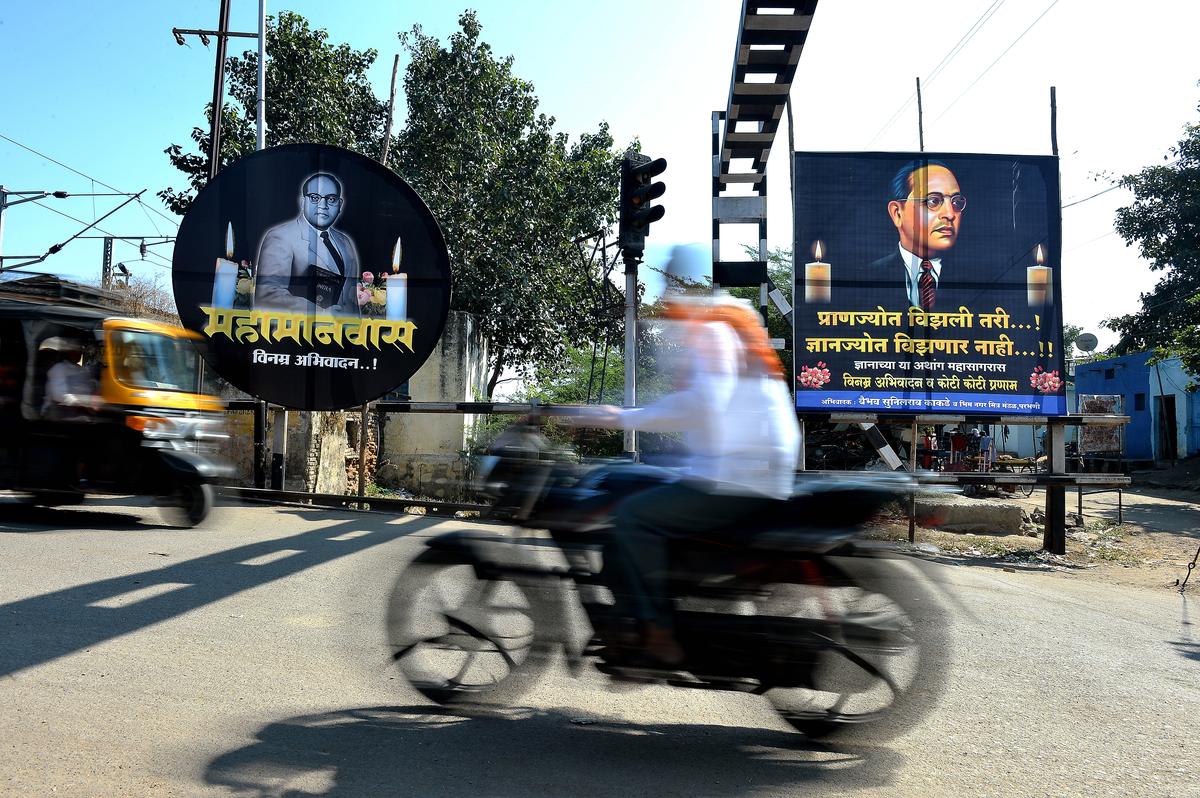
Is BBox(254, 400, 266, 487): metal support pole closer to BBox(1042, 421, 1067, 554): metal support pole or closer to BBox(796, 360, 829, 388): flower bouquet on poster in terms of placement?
BBox(796, 360, 829, 388): flower bouquet on poster

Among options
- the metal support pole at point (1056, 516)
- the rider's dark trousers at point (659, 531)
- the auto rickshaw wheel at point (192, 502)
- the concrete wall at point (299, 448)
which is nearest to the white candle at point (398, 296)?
the concrete wall at point (299, 448)

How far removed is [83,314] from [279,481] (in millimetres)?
2849

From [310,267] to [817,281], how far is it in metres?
6.14

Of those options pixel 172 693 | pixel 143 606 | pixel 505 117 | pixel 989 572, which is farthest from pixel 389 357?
pixel 505 117

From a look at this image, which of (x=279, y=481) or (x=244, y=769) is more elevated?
(x=279, y=481)

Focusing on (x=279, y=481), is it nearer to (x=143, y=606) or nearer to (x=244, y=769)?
(x=143, y=606)

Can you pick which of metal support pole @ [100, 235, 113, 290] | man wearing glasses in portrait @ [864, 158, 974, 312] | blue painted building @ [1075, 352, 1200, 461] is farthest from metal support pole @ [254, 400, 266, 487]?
blue painted building @ [1075, 352, 1200, 461]

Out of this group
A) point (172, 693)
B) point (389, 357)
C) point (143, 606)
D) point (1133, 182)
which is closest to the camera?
point (172, 693)

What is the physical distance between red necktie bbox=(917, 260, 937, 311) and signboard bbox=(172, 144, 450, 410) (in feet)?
19.4

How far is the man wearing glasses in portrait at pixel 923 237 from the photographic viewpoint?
10586 mm

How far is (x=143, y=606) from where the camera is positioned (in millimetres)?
5066

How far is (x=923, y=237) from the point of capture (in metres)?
10.6

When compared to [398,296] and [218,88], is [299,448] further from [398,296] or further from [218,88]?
[218,88]

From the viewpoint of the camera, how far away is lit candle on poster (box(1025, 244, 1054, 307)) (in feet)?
34.7
